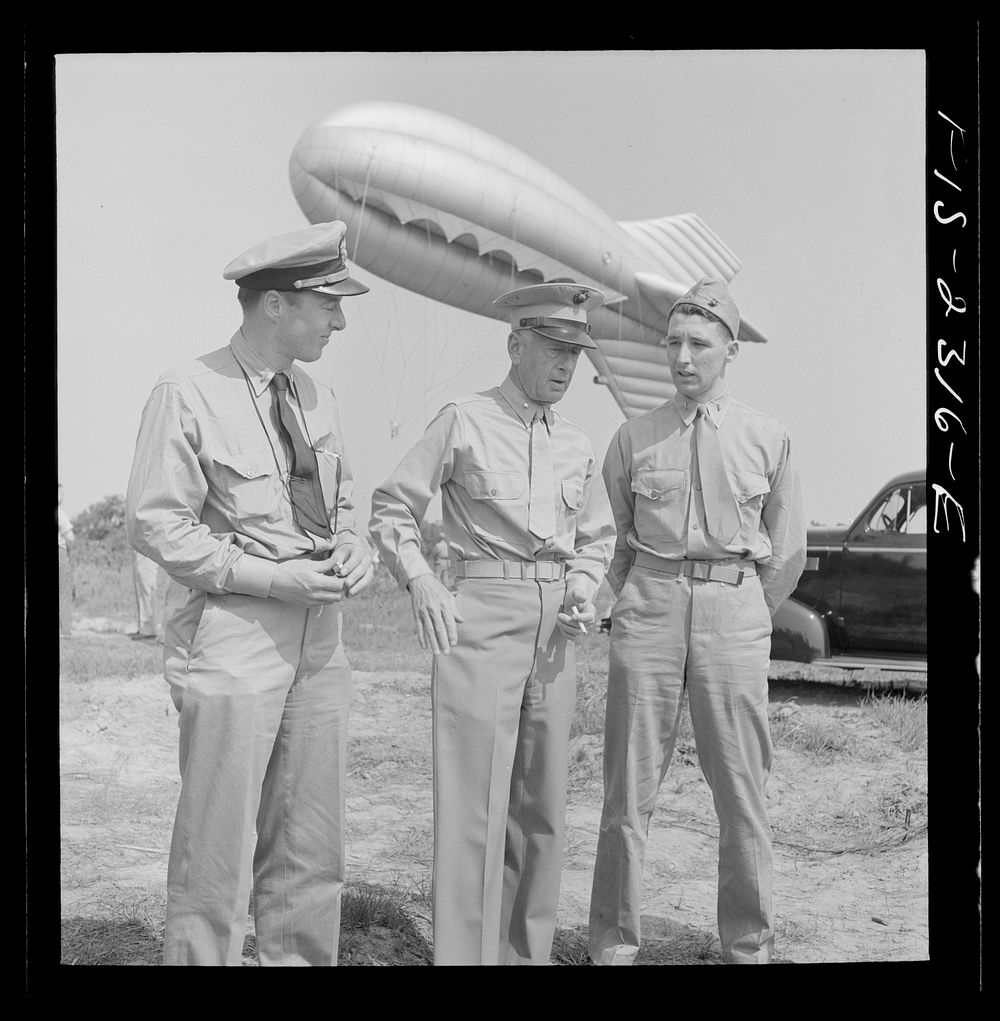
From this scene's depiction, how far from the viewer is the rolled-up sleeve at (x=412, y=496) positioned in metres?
3.57

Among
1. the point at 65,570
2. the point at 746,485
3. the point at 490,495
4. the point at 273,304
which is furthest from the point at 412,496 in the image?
the point at 65,570

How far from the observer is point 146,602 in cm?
884

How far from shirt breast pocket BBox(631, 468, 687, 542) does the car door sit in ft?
11.1

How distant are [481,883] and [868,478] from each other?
2.96 meters

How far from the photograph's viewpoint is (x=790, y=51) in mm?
3998

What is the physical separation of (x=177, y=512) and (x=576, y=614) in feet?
4.10

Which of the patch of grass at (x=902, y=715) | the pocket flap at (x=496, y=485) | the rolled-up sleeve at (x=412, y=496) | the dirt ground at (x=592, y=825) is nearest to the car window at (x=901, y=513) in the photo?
the patch of grass at (x=902, y=715)

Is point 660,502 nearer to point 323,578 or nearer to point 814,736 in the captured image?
point 323,578

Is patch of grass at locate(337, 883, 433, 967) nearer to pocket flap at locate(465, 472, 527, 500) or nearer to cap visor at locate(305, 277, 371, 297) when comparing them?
A: pocket flap at locate(465, 472, 527, 500)

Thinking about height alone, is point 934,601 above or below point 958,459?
below

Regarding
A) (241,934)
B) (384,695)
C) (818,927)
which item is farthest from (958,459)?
(384,695)

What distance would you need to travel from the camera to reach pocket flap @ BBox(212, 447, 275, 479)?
10.8 feet

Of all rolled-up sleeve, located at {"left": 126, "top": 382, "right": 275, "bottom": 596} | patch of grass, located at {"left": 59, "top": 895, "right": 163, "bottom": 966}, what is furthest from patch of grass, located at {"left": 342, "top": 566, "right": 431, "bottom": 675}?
rolled-up sleeve, located at {"left": 126, "top": 382, "right": 275, "bottom": 596}

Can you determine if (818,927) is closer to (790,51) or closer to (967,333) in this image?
(967,333)
